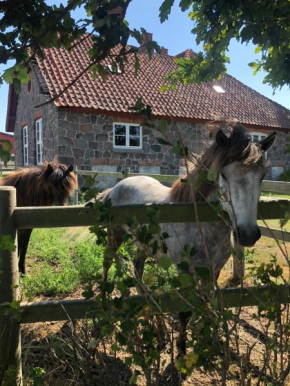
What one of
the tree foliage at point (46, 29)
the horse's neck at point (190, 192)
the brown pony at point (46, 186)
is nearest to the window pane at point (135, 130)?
the brown pony at point (46, 186)

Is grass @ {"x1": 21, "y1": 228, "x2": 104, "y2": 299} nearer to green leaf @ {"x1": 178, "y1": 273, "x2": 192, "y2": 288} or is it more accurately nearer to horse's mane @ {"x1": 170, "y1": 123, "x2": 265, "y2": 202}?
horse's mane @ {"x1": 170, "y1": 123, "x2": 265, "y2": 202}

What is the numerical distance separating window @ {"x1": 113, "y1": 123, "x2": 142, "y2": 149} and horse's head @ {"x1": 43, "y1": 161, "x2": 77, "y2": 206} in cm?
828

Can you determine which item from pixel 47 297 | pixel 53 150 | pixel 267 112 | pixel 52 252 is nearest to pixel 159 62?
pixel 267 112

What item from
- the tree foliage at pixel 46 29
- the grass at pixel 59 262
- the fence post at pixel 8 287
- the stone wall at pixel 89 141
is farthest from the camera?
the stone wall at pixel 89 141

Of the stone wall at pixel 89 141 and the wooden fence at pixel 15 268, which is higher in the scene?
the stone wall at pixel 89 141

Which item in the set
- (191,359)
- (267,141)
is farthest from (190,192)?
(191,359)

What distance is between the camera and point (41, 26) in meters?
1.76

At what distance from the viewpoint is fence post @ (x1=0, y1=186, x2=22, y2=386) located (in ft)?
6.30

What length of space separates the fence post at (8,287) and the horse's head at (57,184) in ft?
8.89

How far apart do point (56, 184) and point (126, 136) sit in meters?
8.71

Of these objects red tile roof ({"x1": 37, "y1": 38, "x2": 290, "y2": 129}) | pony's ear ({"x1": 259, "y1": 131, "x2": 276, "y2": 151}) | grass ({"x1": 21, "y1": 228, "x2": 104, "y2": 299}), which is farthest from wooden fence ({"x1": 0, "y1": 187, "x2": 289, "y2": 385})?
red tile roof ({"x1": 37, "y1": 38, "x2": 290, "y2": 129})

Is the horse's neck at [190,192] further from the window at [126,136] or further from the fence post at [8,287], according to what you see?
the window at [126,136]

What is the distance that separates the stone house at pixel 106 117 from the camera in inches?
467

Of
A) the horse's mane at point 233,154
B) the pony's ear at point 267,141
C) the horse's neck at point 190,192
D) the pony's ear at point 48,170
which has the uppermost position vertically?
the pony's ear at point 267,141
